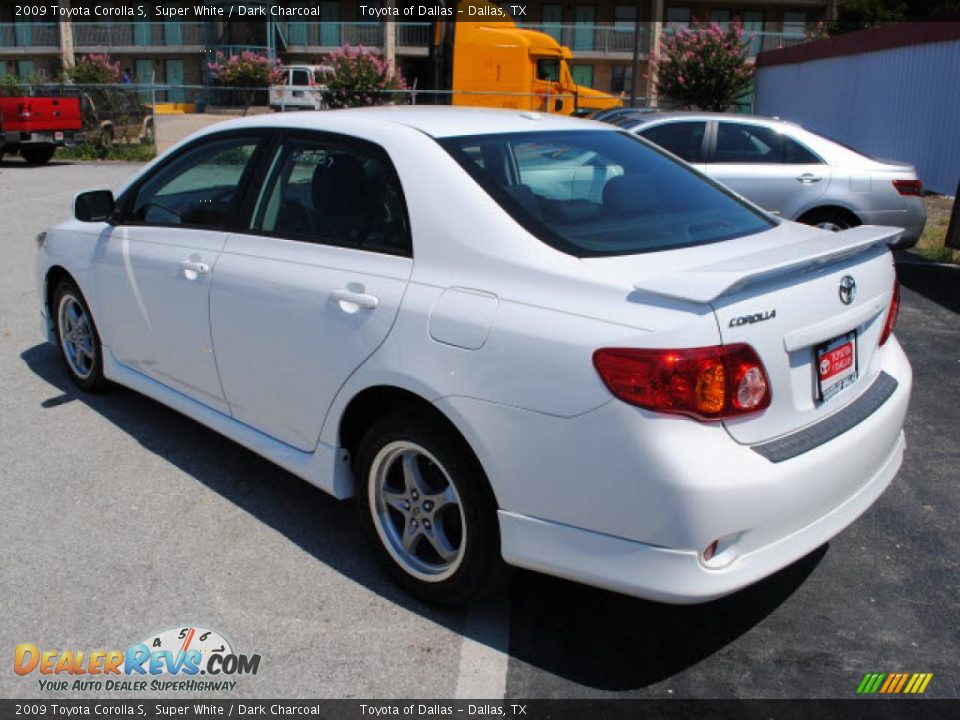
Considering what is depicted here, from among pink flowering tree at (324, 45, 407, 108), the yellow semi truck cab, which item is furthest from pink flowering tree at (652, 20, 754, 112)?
pink flowering tree at (324, 45, 407, 108)

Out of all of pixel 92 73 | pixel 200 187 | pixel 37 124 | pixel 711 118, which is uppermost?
pixel 92 73

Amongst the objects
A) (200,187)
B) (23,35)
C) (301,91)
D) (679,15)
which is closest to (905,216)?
(200,187)

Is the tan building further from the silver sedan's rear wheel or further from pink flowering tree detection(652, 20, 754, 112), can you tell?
the silver sedan's rear wheel

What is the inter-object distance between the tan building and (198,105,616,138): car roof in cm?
4242

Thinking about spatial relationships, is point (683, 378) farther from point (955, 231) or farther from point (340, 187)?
point (955, 231)

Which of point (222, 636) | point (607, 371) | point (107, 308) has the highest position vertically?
point (607, 371)

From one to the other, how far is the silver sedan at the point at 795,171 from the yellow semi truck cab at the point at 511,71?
1303 centimetres

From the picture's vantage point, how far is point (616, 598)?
3.44 metres

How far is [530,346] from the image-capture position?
2.77 metres

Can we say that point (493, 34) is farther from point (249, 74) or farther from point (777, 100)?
point (249, 74)

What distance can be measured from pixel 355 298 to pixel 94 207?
2.20m

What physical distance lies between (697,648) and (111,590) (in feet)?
6.88

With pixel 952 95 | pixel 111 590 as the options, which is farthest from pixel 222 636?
pixel 952 95

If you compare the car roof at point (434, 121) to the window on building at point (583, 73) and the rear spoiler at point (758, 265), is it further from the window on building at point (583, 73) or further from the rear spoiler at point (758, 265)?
the window on building at point (583, 73)
